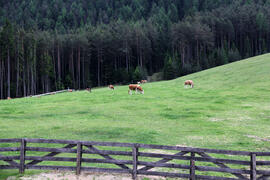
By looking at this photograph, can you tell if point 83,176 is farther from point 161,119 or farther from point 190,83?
point 190,83

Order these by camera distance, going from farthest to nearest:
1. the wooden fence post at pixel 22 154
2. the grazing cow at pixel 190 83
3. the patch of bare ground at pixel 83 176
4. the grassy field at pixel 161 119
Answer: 1. the grazing cow at pixel 190 83
2. the grassy field at pixel 161 119
3. the wooden fence post at pixel 22 154
4. the patch of bare ground at pixel 83 176

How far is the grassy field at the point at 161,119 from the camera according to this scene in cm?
2119

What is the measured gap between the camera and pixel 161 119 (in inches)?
1089

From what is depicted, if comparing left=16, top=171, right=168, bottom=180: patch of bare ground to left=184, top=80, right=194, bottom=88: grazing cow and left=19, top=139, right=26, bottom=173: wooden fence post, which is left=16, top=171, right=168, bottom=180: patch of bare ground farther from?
left=184, top=80, right=194, bottom=88: grazing cow

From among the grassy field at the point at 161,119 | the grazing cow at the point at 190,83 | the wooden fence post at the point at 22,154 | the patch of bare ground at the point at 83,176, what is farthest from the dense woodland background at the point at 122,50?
the patch of bare ground at the point at 83,176

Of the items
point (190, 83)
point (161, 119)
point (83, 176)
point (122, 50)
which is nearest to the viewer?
point (83, 176)

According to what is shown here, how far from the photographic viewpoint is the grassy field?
834 inches

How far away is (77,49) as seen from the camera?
10450 cm

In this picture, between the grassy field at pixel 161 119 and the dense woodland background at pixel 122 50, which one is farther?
the dense woodland background at pixel 122 50

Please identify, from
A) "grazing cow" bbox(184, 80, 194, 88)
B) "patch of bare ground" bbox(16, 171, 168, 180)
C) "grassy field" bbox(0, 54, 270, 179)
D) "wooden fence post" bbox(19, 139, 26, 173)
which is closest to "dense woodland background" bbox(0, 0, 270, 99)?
"grazing cow" bbox(184, 80, 194, 88)

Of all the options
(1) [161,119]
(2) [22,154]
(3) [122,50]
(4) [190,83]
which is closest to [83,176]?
(2) [22,154]

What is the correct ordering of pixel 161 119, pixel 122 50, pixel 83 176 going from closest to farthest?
pixel 83 176, pixel 161 119, pixel 122 50

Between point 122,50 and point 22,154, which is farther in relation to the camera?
point 122,50

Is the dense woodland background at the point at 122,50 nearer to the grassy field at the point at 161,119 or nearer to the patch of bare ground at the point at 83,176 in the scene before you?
the grassy field at the point at 161,119
